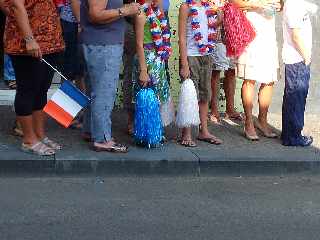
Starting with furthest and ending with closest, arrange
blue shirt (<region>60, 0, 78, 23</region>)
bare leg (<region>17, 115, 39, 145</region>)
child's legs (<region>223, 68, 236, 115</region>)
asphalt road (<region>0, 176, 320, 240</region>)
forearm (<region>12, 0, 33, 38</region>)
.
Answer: child's legs (<region>223, 68, 236, 115</region>)
blue shirt (<region>60, 0, 78, 23</region>)
bare leg (<region>17, 115, 39, 145</region>)
forearm (<region>12, 0, 33, 38</region>)
asphalt road (<region>0, 176, 320, 240</region>)

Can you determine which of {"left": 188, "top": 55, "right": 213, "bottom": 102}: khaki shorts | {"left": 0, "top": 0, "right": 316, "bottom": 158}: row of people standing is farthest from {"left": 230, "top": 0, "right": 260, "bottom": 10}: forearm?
{"left": 188, "top": 55, "right": 213, "bottom": 102}: khaki shorts

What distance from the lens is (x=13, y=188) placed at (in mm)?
5996

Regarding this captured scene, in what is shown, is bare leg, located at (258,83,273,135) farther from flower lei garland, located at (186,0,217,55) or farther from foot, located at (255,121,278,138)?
flower lei garland, located at (186,0,217,55)

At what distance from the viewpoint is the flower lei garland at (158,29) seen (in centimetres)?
672

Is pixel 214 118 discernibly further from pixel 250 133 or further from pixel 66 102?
pixel 66 102

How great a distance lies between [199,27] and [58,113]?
1.60 meters

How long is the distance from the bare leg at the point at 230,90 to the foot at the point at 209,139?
44.2 inches

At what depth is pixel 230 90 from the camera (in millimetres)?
8359

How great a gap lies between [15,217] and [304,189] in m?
2.60

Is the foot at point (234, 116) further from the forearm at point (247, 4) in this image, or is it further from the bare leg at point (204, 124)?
the forearm at point (247, 4)

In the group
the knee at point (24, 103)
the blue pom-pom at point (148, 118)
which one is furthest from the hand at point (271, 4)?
the knee at point (24, 103)

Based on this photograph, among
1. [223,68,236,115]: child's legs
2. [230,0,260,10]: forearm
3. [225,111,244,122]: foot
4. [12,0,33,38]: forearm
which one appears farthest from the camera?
[225,111,244,122]: foot

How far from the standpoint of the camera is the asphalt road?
501 cm

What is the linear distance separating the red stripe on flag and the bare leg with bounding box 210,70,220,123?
2.19 meters
